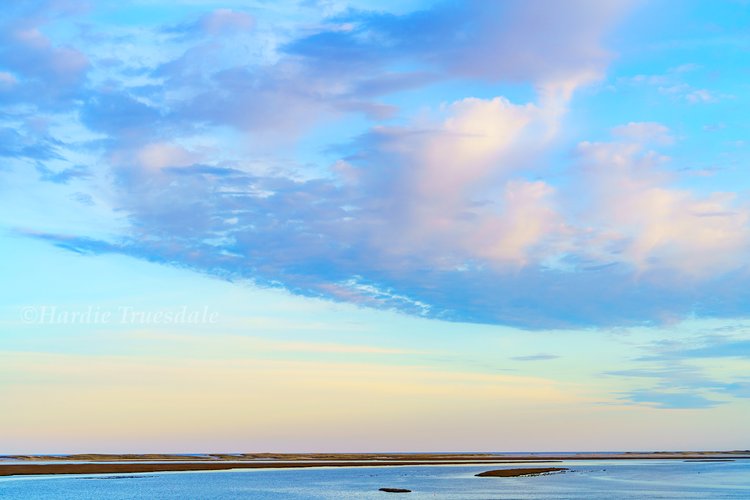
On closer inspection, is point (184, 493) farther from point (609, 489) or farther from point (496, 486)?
point (609, 489)

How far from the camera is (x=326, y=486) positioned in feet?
313

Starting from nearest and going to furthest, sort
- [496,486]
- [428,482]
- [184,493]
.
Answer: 1. [184,493]
2. [496,486]
3. [428,482]

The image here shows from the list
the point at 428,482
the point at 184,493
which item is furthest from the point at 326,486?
the point at 184,493

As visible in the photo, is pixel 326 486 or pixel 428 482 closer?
pixel 326 486

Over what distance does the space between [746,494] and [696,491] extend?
5828 mm

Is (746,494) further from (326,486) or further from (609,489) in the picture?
(326,486)

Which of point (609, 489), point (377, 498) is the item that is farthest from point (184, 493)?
point (609, 489)

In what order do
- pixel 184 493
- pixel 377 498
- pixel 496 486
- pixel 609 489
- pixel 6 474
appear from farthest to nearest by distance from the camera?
1. pixel 6 474
2. pixel 496 486
3. pixel 609 489
4. pixel 184 493
5. pixel 377 498

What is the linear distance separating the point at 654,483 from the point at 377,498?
43188mm

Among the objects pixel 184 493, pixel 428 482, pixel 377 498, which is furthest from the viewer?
pixel 428 482

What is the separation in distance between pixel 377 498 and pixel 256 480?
126ft

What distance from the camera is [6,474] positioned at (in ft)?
365

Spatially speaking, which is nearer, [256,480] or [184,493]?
[184,493]

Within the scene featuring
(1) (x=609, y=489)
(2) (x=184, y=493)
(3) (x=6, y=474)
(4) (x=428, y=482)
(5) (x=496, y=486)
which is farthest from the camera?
(3) (x=6, y=474)
